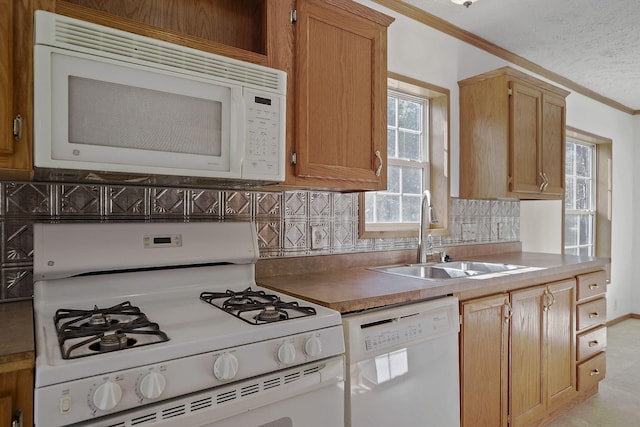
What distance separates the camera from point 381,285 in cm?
170

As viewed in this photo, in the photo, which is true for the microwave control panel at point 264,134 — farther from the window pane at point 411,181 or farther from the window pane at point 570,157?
the window pane at point 570,157

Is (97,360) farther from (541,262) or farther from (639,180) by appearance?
(639,180)

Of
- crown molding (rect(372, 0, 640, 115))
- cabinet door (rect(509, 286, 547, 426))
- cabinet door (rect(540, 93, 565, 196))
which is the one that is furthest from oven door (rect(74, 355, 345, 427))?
cabinet door (rect(540, 93, 565, 196))

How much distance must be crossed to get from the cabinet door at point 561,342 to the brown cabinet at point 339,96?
4.19 ft

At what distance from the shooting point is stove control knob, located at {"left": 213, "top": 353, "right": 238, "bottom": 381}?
1021 mm

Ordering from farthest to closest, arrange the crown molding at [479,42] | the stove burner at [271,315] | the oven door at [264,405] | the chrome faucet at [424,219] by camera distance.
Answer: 1. the crown molding at [479,42]
2. the chrome faucet at [424,219]
3. the stove burner at [271,315]
4. the oven door at [264,405]

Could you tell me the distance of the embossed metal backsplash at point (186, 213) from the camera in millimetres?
1366

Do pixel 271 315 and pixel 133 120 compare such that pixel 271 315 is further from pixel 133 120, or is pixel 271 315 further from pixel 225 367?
pixel 133 120

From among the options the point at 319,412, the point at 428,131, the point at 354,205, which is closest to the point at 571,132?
the point at 428,131

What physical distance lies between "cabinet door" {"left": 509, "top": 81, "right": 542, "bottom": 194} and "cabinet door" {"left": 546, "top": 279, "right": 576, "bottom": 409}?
0.72 metres

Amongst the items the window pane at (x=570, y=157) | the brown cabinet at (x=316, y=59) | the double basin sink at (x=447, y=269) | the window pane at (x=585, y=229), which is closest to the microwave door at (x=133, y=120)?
the brown cabinet at (x=316, y=59)

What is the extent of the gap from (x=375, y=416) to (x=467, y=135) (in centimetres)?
213

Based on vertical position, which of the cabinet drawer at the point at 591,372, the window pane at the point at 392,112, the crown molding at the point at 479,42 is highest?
the crown molding at the point at 479,42

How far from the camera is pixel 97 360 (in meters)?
0.88
